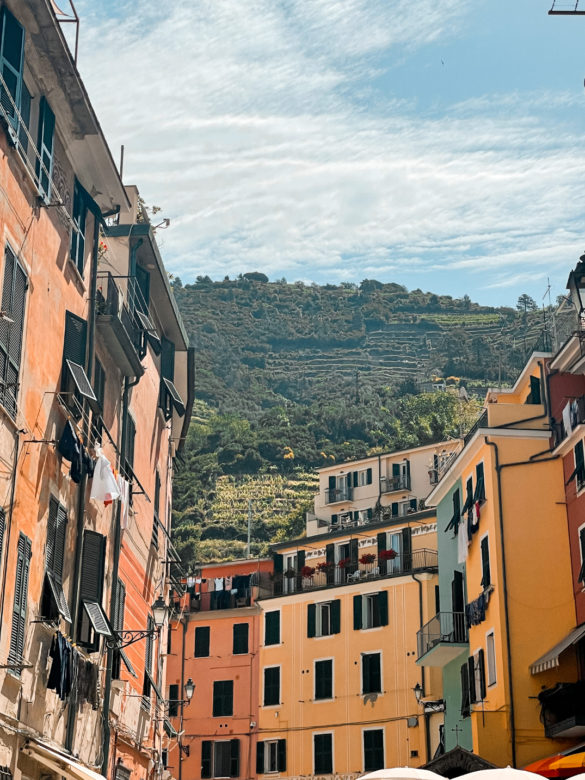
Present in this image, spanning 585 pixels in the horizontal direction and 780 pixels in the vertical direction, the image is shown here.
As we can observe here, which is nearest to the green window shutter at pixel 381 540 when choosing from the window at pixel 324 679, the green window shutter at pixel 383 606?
the green window shutter at pixel 383 606

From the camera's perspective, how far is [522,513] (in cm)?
3400

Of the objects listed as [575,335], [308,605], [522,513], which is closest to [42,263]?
[575,335]

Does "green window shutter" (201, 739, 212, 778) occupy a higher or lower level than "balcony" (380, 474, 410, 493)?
lower

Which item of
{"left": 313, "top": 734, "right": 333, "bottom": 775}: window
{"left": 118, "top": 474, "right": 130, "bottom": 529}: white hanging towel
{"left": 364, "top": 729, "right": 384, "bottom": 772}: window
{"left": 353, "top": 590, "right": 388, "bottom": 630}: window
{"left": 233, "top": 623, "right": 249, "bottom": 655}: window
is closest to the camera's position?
{"left": 118, "top": 474, "right": 130, "bottom": 529}: white hanging towel

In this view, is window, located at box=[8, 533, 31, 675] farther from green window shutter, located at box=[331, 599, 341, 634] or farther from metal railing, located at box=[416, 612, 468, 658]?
green window shutter, located at box=[331, 599, 341, 634]

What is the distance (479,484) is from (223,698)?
94.4 feet

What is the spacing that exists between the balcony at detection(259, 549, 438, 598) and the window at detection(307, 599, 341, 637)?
2.82 ft


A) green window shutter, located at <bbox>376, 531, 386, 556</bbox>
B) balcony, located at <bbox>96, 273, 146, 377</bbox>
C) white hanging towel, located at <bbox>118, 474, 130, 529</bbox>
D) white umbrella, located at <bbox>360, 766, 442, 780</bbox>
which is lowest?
white umbrella, located at <bbox>360, 766, 442, 780</bbox>

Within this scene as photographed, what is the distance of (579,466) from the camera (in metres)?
32.6

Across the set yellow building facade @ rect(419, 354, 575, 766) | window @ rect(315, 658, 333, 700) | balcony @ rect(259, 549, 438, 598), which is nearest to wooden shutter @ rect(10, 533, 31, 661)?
yellow building facade @ rect(419, 354, 575, 766)

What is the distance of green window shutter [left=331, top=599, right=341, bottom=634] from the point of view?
5528cm

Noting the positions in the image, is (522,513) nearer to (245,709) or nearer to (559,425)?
(559,425)

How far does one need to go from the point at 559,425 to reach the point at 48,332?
820 inches

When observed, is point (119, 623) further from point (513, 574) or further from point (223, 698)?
point (223, 698)
